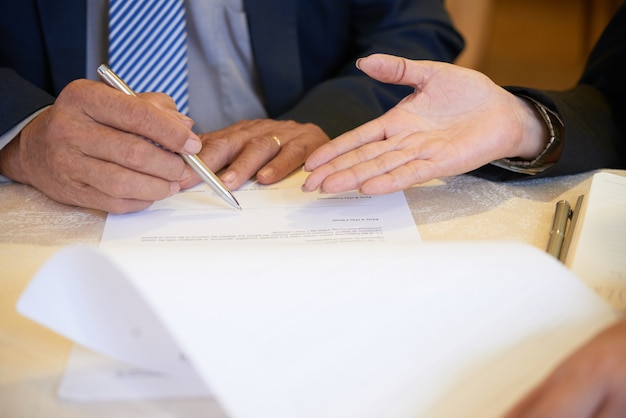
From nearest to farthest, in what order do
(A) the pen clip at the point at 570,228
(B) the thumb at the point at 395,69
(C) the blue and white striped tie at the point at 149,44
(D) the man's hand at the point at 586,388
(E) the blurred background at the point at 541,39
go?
1. (D) the man's hand at the point at 586,388
2. (A) the pen clip at the point at 570,228
3. (B) the thumb at the point at 395,69
4. (C) the blue and white striped tie at the point at 149,44
5. (E) the blurred background at the point at 541,39

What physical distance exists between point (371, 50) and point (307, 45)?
15 cm

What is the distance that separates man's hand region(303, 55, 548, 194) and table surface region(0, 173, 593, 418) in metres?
0.05

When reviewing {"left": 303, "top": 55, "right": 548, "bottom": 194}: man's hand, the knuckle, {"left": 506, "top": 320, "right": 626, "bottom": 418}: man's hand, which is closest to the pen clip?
{"left": 303, "top": 55, "right": 548, "bottom": 194}: man's hand

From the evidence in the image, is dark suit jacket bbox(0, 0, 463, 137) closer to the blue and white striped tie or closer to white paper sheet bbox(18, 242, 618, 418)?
the blue and white striped tie

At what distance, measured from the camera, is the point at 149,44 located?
3.85 ft

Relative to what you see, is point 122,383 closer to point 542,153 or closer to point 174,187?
point 174,187

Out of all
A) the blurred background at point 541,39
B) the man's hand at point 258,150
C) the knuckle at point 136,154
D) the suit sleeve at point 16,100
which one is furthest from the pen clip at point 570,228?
the blurred background at point 541,39

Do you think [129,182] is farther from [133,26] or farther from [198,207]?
[133,26]

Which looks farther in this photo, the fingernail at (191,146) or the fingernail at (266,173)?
the fingernail at (266,173)

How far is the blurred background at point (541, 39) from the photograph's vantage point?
332cm

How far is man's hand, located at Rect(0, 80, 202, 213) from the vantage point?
778 millimetres

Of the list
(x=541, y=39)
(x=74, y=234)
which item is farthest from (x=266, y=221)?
(x=541, y=39)

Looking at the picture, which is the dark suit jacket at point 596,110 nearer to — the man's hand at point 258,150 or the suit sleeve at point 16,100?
the man's hand at point 258,150

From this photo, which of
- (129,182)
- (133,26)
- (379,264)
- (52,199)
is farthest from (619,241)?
(133,26)
